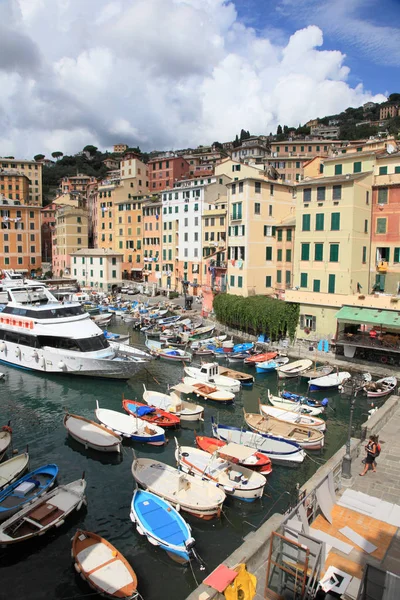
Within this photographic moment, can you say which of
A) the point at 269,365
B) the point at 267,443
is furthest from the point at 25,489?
the point at 269,365

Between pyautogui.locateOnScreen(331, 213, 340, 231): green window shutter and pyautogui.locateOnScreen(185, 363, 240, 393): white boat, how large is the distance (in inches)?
645

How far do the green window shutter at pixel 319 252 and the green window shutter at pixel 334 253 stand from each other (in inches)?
33.5

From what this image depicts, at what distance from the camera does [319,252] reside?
39500 mm

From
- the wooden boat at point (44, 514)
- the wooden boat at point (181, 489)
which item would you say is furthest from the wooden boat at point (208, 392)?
the wooden boat at point (44, 514)

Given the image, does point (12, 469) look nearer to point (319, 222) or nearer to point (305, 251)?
point (305, 251)

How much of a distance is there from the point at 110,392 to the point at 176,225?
140ft

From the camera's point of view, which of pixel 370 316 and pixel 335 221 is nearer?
pixel 370 316

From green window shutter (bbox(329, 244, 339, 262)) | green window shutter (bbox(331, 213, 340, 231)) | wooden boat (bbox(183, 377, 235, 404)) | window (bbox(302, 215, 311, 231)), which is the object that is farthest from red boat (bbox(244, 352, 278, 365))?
green window shutter (bbox(331, 213, 340, 231))

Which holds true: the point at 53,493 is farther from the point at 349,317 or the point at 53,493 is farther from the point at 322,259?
the point at 322,259

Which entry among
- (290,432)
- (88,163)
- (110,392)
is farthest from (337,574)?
(88,163)

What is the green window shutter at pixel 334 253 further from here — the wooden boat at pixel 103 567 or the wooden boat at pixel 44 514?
the wooden boat at pixel 103 567

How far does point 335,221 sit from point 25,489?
3157 centimetres

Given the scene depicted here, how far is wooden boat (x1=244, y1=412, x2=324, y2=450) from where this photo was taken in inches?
896

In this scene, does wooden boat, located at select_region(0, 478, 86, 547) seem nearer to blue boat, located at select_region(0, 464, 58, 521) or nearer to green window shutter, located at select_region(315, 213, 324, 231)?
blue boat, located at select_region(0, 464, 58, 521)
